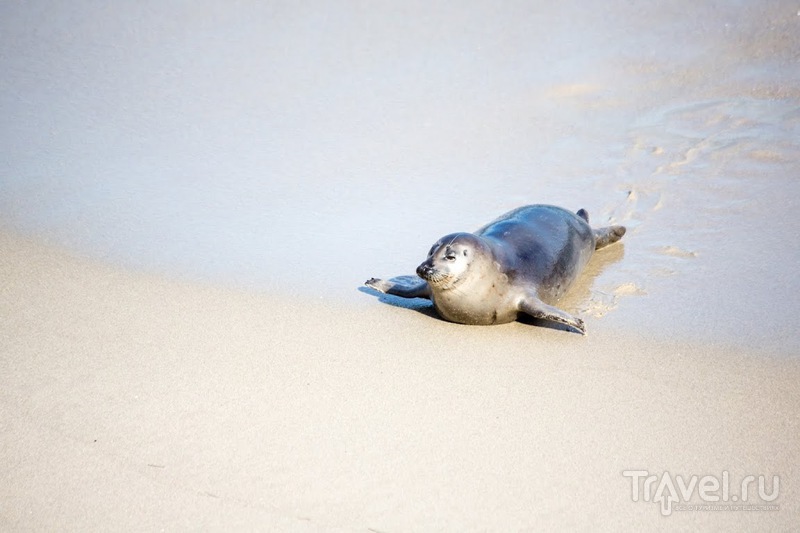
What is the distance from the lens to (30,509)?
2398 mm

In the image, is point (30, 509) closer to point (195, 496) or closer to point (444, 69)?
point (195, 496)

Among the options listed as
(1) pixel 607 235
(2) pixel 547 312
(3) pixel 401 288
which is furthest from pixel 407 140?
(2) pixel 547 312

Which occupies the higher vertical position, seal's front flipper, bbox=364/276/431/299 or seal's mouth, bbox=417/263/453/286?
seal's mouth, bbox=417/263/453/286

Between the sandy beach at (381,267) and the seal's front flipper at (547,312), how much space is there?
0.09 m

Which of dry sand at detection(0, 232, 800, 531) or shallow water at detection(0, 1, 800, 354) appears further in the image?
shallow water at detection(0, 1, 800, 354)

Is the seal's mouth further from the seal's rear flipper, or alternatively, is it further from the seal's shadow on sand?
the seal's rear flipper

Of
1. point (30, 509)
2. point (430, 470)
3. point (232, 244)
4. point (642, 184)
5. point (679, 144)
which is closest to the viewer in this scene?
point (30, 509)

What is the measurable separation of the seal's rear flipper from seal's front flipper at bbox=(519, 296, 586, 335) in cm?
108

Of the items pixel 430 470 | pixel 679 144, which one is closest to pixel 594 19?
pixel 679 144

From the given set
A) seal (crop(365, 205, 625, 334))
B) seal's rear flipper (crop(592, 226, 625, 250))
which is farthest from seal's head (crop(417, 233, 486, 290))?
seal's rear flipper (crop(592, 226, 625, 250))

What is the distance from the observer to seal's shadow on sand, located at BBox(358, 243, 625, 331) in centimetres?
394

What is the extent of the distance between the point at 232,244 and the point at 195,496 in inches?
88.9

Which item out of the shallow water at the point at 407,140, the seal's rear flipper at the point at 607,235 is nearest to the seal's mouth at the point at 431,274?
the shallow water at the point at 407,140

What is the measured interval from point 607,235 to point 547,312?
52.5 inches
